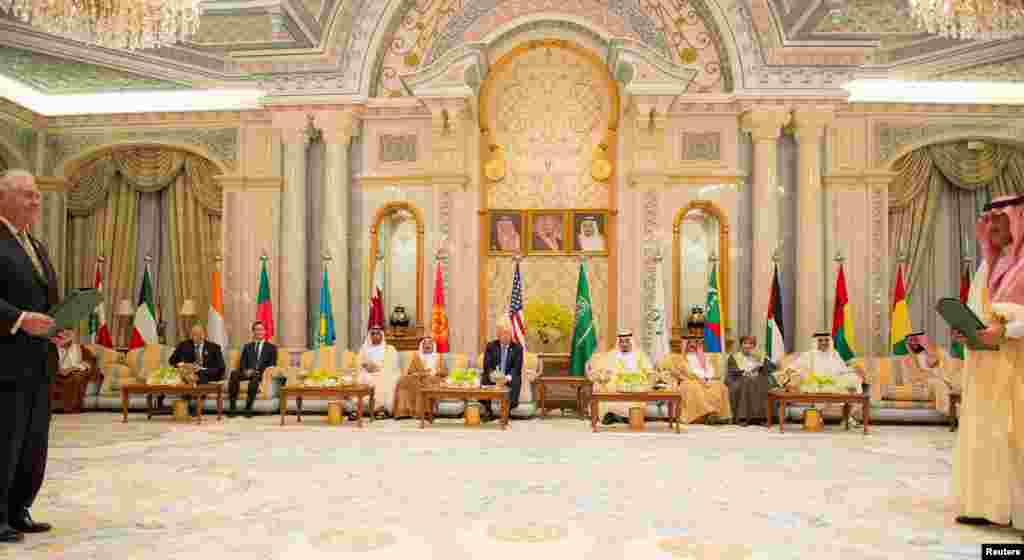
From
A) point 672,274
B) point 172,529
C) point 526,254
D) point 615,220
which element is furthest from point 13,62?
point 172,529

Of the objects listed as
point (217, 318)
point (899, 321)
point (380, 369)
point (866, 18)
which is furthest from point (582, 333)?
point (866, 18)

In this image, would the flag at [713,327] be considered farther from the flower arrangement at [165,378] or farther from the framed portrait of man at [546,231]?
the flower arrangement at [165,378]

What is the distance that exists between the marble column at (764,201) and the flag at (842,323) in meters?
0.87

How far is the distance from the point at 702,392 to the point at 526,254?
10.9 feet

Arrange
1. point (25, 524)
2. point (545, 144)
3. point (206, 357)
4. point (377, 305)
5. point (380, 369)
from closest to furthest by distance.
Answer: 1. point (25, 524)
2. point (380, 369)
3. point (206, 357)
4. point (377, 305)
5. point (545, 144)

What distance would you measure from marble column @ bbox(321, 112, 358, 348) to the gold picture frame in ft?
10.3

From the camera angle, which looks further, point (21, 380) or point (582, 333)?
point (582, 333)

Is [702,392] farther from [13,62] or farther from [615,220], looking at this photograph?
[13,62]

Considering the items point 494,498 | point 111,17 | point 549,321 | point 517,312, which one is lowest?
point 494,498

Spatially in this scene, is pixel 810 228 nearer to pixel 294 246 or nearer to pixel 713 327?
pixel 713 327

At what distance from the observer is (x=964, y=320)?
15.2ft

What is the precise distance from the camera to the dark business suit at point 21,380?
4160 mm

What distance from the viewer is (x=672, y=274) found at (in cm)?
1232

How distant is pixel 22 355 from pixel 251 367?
7391 mm
